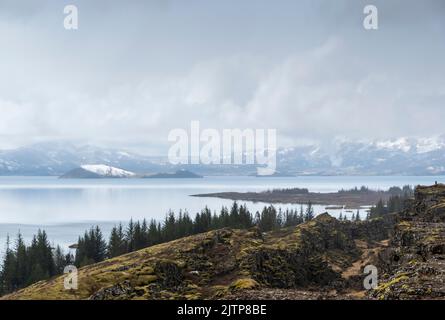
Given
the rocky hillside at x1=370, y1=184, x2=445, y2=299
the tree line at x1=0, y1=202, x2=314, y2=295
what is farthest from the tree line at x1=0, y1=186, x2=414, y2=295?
the rocky hillside at x1=370, y1=184, x2=445, y2=299

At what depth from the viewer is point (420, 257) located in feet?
145

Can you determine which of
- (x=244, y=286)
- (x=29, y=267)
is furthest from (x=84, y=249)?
(x=244, y=286)

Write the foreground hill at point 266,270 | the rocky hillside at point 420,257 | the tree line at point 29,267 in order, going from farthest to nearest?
the tree line at point 29,267 → the foreground hill at point 266,270 → the rocky hillside at point 420,257

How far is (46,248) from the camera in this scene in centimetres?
10675

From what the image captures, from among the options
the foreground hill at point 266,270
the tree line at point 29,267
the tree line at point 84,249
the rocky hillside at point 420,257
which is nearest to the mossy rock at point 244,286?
the foreground hill at point 266,270

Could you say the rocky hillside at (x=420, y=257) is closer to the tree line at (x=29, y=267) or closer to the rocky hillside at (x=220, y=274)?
the rocky hillside at (x=220, y=274)

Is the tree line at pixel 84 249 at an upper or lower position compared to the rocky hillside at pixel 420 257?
lower

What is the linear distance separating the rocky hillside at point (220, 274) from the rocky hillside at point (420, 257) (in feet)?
19.1

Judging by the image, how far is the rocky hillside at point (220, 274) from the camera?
1784 inches

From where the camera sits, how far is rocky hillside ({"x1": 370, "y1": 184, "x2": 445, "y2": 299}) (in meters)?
31.6

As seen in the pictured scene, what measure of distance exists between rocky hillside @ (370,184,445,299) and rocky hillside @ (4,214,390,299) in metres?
5.83
